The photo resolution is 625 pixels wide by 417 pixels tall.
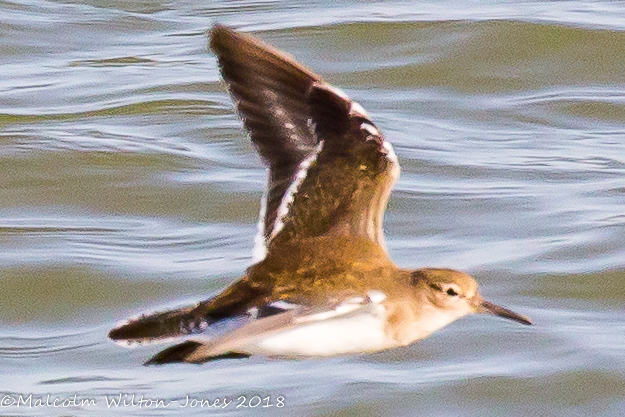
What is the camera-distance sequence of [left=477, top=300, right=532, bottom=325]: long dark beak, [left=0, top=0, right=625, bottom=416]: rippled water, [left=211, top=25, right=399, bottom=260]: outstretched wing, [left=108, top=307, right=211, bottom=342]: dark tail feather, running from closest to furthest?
1. [left=108, top=307, right=211, bottom=342]: dark tail feather
2. [left=211, top=25, right=399, bottom=260]: outstretched wing
3. [left=477, top=300, right=532, bottom=325]: long dark beak
4. [left=0, top=0, right=625, bottom=416]: rippled water

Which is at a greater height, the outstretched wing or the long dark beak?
the outstretched wing

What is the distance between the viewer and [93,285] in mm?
11031

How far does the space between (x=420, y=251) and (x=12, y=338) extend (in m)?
2.50

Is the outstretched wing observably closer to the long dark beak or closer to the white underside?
the white underside

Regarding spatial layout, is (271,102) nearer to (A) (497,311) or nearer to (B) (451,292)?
(B) (451,292)

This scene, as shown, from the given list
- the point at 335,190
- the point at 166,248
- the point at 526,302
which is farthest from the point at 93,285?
the point at 335,190

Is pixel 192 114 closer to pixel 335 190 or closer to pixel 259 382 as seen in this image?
pixel 259 382

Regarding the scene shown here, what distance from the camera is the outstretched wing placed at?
773 centimetres

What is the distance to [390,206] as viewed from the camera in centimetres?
1190

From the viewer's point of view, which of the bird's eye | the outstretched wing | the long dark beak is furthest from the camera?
the long dark beak

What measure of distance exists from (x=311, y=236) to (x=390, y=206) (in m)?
4.11

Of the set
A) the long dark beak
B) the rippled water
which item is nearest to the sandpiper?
the long dark beak

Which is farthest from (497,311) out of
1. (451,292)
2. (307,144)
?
(307,144)

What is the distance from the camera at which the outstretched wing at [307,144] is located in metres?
7.73
